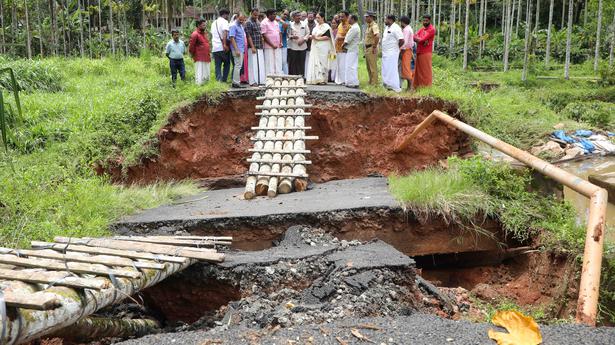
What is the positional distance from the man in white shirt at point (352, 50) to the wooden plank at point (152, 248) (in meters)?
6.67

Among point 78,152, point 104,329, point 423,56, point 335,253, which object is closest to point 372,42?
point 423,56

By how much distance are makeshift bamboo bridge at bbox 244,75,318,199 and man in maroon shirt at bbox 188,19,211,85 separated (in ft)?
4.86

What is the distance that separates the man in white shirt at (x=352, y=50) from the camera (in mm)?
10758

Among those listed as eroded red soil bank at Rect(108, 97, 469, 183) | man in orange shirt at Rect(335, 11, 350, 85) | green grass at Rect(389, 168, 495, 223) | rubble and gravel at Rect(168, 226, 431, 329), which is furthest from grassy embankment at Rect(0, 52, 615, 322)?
rubble and gravel at Rect(168, 226, 431, 329)

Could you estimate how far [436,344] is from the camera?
3.36 m

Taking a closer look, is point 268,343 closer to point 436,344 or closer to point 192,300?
point 436,344

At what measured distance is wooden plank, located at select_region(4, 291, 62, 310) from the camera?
110 inches

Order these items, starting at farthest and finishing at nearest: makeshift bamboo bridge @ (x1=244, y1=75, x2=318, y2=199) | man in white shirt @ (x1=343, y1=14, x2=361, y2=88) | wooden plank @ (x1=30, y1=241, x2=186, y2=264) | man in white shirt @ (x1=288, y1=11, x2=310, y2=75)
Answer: man in white shirt @ (x1=288, y1=11, x2=310, y2=75), man in white shirt @ (x1=343, y1=14, x2=361, y2=88), makeshift bamboo bridge @ (x1=244, y1=75, x2=318, y2=199), wooden plank @ (x1=30, y1=241, x2=186, y2=264)

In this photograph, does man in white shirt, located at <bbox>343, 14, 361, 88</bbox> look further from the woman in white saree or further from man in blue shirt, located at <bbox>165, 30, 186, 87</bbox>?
man in blue shirt, located at <bbox>165, 30, 186, 87</bbox>

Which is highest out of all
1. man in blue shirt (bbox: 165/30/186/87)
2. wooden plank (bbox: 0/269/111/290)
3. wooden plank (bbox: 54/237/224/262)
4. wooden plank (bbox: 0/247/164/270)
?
man in blue shirt (bbox: 165/30/186/87)

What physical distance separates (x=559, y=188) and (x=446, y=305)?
2.33m

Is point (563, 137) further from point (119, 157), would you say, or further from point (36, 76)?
point (36, 76)

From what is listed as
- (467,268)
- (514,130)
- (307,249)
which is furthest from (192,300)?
(514,130)

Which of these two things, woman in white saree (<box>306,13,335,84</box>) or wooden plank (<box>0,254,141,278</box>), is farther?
woman in white saree (<box>306,13,335,84</box>)
